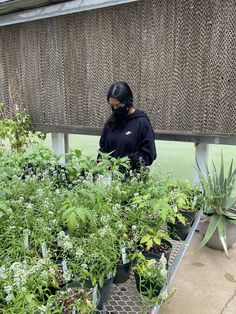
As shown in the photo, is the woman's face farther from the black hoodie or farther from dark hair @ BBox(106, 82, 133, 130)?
the black hoodie

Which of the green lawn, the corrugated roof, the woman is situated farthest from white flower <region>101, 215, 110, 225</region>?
the corrugated roof

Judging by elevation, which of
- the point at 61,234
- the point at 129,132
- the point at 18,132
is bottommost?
the point at 61,234

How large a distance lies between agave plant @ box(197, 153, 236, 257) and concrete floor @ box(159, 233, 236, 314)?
0.17m

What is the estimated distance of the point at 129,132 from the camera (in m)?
2.23

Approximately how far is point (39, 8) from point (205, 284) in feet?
9.87

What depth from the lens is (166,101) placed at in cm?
247

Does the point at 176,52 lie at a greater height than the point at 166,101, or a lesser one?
greater

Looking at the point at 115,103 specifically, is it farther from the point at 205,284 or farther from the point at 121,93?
the point at 205,284

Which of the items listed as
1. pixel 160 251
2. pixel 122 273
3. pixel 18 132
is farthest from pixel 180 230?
pixel 18 132

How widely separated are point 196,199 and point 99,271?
98 cm

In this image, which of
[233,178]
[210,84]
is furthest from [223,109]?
[233,178]

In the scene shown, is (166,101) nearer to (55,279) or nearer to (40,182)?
(40,182)

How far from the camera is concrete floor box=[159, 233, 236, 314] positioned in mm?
1996

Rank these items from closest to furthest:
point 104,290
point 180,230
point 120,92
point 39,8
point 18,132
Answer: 1. point 104,290
2. point 180,230
3. point 120,92
4. point 39,8
5. point 18,132
